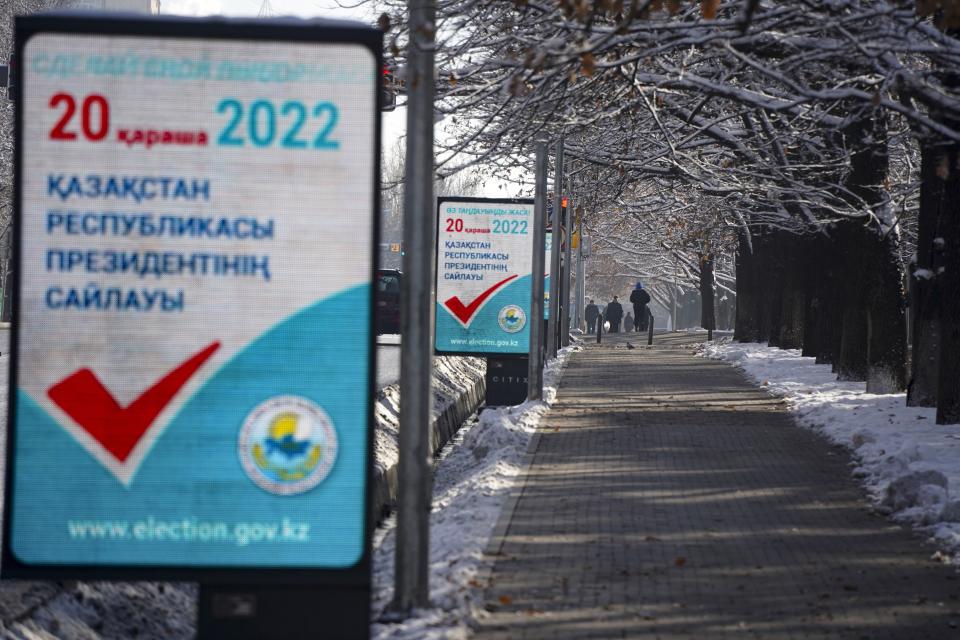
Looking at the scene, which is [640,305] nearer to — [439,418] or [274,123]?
[439,418]

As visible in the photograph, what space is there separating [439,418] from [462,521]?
9.51m

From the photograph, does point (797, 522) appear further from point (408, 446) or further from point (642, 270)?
point (642, 270)

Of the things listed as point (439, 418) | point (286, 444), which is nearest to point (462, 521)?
point (286, 444)

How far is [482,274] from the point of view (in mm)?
20031

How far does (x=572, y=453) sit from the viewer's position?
15.7 metres

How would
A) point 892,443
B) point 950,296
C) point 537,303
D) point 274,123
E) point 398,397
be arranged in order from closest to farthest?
point 274,123, point 892,443, point 398,397, point 950,296, point 537,303

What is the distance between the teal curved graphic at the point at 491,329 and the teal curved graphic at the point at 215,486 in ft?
43.8

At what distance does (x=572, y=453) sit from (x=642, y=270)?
70.8m

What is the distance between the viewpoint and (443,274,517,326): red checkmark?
19.8 meters

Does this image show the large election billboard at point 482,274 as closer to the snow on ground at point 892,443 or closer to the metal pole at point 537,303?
the metal pole at point 537,303

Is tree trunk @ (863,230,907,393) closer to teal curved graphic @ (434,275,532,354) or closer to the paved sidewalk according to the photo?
the paved sidewalk

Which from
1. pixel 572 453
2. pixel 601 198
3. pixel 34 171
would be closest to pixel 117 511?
pixel 34 171

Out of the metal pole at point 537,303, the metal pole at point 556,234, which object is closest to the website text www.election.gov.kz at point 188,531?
the metal pole at point 537,303

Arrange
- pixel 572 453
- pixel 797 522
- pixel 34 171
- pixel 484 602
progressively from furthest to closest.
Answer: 1. pixel 572 453
2. pixel 797 522
3. pixel 484 602
4. pixel 34 171
